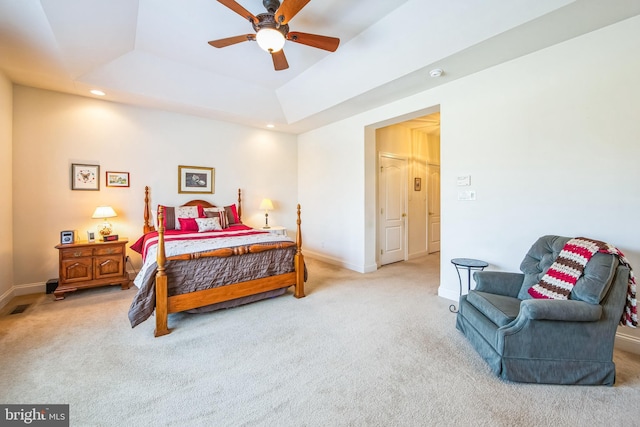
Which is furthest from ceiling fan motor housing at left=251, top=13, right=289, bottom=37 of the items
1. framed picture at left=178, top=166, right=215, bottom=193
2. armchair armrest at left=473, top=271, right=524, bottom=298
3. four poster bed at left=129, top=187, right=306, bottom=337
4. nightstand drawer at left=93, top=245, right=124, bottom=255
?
nightstand drawer at left=93, top=245, right=124, bottom=255

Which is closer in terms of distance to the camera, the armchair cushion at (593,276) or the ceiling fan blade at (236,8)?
the armchair cushion at (593,276)

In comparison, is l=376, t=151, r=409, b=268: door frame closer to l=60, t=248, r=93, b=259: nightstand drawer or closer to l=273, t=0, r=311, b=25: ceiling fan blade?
l=273, t=0, r=311, b=25: ceiling fan blade

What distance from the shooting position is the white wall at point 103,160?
3613 millimetres

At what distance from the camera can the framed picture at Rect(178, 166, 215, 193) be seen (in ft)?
15.6

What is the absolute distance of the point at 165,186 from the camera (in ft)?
15.1

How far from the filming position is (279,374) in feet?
6.41

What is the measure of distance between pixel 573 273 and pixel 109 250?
5124 mm

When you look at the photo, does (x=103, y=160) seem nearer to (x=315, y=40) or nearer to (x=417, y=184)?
(x=315, y=40)

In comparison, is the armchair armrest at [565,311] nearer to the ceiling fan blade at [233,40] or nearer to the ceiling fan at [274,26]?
the ceiling fan at [274,26]

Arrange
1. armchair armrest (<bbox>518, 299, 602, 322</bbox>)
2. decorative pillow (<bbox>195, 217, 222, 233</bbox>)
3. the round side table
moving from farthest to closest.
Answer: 1. decorative pillow (<bbox>195, 217, 222, 233</bbox>)
2. the round side table
3. armchair armrest (<bbox>518, 299, 602, 322</bbox>)

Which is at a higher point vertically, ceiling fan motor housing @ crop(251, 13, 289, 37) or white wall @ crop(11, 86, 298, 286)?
ceiling fan motor housing @ crop(251, 13, 289, 37)

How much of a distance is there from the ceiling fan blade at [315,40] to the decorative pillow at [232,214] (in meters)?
3.31

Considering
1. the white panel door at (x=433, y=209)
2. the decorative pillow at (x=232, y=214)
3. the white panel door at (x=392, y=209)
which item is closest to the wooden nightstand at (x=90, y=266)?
the decorative pillow at (x=232, y=214)

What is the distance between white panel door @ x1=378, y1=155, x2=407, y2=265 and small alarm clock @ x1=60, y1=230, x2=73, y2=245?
477 cm
